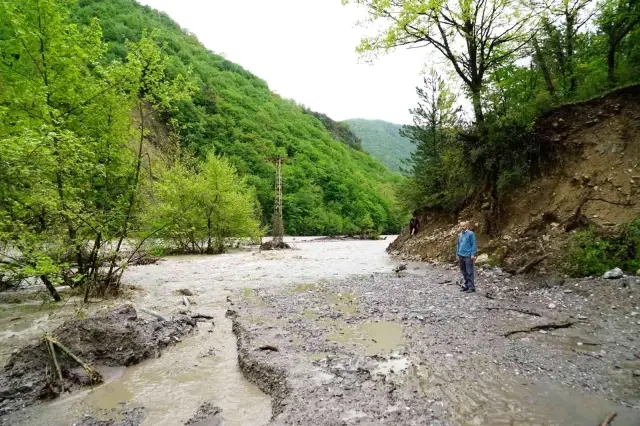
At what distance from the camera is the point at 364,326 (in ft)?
23.5

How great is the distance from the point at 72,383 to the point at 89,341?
1.09 m

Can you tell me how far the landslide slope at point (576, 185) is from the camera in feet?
31.7

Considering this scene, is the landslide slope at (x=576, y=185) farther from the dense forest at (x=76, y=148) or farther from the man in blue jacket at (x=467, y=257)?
the dense forest at (x=76, y=148)

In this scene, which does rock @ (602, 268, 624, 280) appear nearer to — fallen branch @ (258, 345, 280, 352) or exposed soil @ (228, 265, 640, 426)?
exposed soil @ (228, 265, 640, 426)

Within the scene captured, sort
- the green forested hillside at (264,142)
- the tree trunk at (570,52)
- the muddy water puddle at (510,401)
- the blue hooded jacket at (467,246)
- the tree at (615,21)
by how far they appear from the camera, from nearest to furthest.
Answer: the muddy water puddle at (510,401) → the blue hooded jacket at (467,246) → the tree at (615,21) → the tree trunk at (570,52) → the green forested hillside at (264,142)

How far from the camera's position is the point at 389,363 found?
203 inches

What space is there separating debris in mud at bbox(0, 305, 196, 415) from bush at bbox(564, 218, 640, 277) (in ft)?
32.8

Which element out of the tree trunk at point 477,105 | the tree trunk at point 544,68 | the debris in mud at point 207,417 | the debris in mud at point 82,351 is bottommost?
the debris in mud at point 207,417

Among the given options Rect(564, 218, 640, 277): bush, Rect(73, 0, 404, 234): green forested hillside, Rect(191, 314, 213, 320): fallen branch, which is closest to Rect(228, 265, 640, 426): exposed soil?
Rect(191, 314, 213, 320): fallen branch

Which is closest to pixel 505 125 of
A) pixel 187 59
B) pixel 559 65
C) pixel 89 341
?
pixel 559 65

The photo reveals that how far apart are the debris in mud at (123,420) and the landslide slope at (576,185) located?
10494 mm

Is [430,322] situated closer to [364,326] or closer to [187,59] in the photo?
[364,326]

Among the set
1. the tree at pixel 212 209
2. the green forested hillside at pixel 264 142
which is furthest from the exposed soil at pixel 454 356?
the green forested hillside at pixel 264 142

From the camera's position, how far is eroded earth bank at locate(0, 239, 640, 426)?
12.9ft
